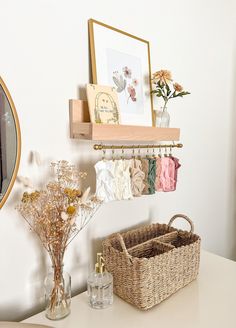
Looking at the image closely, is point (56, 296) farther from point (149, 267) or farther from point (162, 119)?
point (162, 119)

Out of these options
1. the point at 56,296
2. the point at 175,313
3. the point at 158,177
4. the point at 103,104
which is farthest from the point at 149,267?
the point at 103,104

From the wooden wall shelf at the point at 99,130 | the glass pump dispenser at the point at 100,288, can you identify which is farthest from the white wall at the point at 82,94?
the glass pump dispenser at the point at 100,288

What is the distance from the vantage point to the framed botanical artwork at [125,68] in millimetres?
1104

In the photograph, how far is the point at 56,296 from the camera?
0.94 meters

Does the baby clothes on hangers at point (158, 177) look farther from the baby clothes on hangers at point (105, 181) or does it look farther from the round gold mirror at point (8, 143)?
the round gold mirror at point (8, 143)

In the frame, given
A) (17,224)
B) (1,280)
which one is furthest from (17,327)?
(17,224)

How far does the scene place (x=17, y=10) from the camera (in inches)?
35.3

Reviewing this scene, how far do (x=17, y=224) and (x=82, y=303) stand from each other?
0.38m

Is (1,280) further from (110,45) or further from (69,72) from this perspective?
(110,45)

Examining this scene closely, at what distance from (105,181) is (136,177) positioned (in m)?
0.16

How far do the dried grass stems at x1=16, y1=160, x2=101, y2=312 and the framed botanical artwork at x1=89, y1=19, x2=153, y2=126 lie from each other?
15.6 inches

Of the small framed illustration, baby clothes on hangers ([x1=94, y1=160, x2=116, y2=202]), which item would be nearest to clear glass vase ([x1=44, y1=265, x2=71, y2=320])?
baby clothes on hangers ([x1=94, y1=160, x2=116, y2=202])

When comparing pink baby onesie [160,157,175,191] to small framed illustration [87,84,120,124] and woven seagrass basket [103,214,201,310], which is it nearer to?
woven seagrass basket [103,214,201,310]

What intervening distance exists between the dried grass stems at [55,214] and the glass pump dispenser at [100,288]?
0.10m
